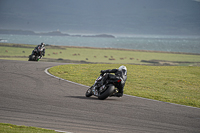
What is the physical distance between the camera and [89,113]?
10.0 meters

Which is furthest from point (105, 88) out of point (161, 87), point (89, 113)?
point (161, 87)

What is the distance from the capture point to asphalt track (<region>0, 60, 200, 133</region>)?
855cm

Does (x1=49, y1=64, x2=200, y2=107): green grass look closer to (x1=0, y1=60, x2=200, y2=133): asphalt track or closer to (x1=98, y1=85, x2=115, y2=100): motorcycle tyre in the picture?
(x1=0, y1=60, x2=200, y2=133): asphalt track

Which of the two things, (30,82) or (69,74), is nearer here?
(30,82)

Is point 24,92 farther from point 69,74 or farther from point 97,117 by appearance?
point 69,74

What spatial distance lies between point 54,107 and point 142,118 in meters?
3.14

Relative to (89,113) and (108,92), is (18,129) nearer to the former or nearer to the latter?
(89,113)

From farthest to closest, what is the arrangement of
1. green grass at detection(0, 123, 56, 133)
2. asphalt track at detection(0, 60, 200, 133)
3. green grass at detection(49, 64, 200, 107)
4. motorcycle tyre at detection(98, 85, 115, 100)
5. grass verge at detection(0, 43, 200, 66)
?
grass verge at detection(0, 43, 200, 66) → green grass at detection(49, 64, 200, 107) → motorcycle tyre at detection(98, 85, 115, 100) → asphalt track at detection(0, 60, 200, 133) → green grass at detection(0, 123, 56, 133)

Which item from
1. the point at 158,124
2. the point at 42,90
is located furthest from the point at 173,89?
the point at 158,124

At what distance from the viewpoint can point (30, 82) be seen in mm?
16781

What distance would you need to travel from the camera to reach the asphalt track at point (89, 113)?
8.55 meters

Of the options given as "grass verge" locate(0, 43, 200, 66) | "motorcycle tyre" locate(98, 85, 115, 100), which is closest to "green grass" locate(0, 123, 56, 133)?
"motorcycle tyre" locate(98, 85, 115, 100)

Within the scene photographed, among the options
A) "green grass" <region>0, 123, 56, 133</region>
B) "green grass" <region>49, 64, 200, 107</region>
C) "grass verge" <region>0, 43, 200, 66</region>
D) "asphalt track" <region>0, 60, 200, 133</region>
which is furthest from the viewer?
"grass verge" <region>0, 43, 200, 66</region>

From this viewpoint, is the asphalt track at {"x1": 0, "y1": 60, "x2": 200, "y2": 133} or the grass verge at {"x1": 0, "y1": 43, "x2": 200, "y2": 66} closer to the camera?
the asphalt track at {"x1": 0, "y1": 60, "x2": 200, "y2": 133}
